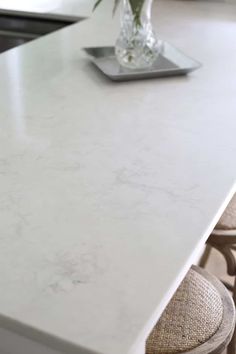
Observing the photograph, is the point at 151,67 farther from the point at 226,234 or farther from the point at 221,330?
the point at 221,330

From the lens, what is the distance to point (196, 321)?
3.85ft

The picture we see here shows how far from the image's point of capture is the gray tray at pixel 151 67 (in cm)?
163

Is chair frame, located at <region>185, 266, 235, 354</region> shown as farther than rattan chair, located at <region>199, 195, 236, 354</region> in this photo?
No

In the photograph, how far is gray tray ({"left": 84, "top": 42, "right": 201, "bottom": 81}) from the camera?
5.34 feet

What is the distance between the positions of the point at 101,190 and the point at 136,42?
2.52ft

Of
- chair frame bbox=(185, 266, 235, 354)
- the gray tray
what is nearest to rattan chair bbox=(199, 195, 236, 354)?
chair frame bbox=(185, 266, 235, 354)

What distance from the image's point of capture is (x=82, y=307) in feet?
2.49

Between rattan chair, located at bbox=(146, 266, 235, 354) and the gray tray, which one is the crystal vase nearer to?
the gray tray

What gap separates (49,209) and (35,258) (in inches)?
5.8

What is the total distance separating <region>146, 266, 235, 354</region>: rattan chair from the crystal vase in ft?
2.38

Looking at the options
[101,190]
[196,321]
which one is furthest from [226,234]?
[101,190]

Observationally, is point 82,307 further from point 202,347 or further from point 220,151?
point 220,151

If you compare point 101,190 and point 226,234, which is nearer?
point 101,190

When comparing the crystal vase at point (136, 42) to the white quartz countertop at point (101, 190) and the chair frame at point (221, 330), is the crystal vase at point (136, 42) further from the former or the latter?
the chair frame at point (221, 330)
